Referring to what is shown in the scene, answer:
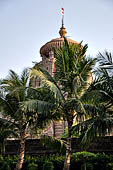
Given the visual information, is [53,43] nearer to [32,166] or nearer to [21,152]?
[32,166]

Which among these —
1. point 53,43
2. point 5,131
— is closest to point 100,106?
point 5,131

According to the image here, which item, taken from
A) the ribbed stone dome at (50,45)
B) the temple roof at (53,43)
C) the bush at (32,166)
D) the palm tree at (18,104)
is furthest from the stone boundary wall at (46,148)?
the ribbed stone dome at (50,45)

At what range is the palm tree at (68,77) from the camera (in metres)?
12.0

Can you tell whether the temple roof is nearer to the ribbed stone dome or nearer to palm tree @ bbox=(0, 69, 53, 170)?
the ribbed stone dome

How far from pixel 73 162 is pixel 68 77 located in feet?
15.1

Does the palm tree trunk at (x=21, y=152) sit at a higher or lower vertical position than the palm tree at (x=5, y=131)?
lower

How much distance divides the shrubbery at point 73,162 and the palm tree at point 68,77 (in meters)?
1.90

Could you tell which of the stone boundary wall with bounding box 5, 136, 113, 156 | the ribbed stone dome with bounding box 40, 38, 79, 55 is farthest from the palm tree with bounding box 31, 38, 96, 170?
the ribbed stone dome with bounding box 40, 38, 79, 55

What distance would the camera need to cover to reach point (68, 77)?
41.4ft

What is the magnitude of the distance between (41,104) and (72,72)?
7.49ft

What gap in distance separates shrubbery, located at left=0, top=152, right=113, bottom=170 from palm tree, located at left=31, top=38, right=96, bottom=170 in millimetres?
1900

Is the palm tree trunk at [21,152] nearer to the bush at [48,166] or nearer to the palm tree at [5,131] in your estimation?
the palm tree at [5,131]

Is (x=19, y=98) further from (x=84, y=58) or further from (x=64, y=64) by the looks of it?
(x=84, y=58)

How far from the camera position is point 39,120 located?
13062 millimetres
